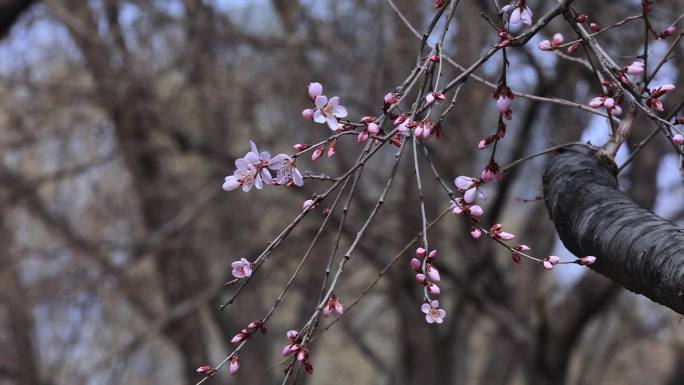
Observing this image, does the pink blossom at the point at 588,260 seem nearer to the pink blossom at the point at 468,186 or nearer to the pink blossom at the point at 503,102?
the pink blossom at the point at 468,186

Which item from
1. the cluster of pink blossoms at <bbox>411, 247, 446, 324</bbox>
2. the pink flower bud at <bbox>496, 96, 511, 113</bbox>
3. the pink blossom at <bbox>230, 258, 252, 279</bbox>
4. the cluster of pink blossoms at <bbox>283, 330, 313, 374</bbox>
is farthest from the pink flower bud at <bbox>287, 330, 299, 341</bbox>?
the pink flower bud at <bbox>496, 96, 511, 113</bbox>

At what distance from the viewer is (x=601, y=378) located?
12.0m

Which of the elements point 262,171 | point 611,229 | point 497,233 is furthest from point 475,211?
point 262,171

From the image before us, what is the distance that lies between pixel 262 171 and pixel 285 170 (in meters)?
A: 0.05

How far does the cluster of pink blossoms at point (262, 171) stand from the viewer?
5.95ft

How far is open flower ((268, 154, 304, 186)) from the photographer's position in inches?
71.9

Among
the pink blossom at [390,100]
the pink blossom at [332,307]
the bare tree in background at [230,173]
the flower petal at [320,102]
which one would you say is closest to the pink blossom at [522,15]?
the pink blossom at [390,100]

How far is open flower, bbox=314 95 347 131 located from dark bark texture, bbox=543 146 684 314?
650mm

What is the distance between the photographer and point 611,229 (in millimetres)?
1973

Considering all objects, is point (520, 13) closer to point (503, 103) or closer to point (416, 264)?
point (503, 103)

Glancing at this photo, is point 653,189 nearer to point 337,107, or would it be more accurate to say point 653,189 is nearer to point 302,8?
point 302,8

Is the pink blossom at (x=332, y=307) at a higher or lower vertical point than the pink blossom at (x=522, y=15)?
lower

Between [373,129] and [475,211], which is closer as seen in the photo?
[373,129]

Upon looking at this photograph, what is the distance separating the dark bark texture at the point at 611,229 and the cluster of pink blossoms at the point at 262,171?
2.28ft
